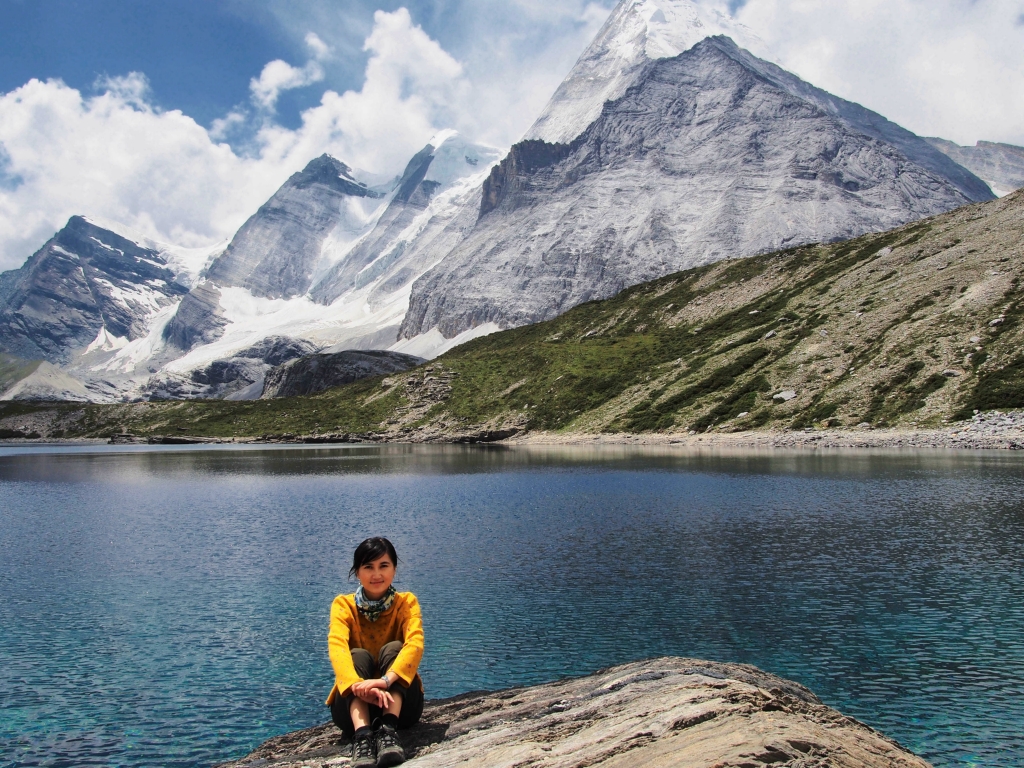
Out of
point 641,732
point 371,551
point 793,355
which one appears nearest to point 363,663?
point 371,551

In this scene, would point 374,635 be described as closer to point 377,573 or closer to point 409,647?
point 409,647

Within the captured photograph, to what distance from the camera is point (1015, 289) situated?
4269 inches

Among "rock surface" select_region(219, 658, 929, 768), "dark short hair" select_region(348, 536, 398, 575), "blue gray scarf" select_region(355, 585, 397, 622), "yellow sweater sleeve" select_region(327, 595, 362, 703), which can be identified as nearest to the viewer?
"rock surface" select_region(219, 658, 929, 768)

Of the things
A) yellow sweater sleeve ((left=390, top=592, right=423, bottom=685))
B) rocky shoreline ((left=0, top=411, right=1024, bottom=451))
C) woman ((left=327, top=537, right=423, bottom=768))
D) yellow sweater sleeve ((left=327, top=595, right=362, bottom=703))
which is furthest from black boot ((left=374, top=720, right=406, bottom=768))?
rocky shoreline ((left=0, top=411, right=1024, bottom=451))

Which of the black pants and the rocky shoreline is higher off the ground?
the rocky shoreline

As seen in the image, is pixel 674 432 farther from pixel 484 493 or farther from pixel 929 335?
pixel 484 493

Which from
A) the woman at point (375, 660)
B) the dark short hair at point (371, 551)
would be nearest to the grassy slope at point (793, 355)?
the woman at point (375, 660)

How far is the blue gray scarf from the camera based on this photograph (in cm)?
1195

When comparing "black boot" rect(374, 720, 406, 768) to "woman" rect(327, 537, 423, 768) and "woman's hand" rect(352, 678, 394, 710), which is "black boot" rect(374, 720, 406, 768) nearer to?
"woman" rect(327, 537, 423, 768)

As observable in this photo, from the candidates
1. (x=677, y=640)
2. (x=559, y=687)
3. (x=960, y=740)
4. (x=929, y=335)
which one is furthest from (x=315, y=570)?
(x=929, y=335)

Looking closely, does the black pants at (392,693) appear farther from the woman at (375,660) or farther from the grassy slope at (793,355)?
the grassy slope at (793,355)

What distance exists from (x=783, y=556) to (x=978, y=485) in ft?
96.3

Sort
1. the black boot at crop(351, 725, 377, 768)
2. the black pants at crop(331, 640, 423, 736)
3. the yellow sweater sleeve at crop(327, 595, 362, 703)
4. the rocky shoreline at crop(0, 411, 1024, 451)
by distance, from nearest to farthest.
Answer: the black boot at crop(351, 725, 377, 768)
the yellow sweater sleeve at crop(327, 595, 362, 703)
the black pants at crop(331, 640, 423, 736)
the rocky shoreline at crop(0, 411, 1024, 451)

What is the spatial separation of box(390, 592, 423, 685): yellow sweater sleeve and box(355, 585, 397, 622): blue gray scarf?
0.32 metres
